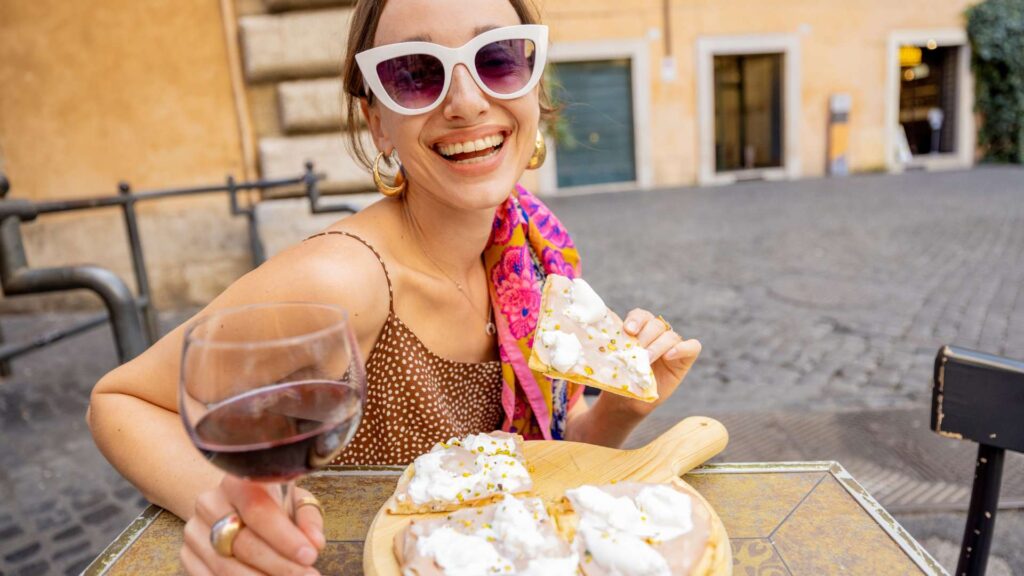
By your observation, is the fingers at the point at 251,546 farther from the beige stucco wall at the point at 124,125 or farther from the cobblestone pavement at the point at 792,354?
the beige stucco wall at the point at 124,125

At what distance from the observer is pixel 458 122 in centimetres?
144

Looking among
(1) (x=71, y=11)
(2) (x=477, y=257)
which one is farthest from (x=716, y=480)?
(1) (x=71, y=11)

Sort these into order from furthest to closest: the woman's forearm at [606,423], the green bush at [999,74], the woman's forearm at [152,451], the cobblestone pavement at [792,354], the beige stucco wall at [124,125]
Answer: the green bush at [999,74], the beige stucco wall at [124,125], the cobblestone pavement at [792,354], the woman's forearm at [606,423], the woman's forearm at [152,451]

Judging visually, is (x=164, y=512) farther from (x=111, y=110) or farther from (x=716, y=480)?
(x=111, y=110)

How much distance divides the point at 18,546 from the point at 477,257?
7.42ft

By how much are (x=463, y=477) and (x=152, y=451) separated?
537mm

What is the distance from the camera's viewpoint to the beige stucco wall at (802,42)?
15.2 metres

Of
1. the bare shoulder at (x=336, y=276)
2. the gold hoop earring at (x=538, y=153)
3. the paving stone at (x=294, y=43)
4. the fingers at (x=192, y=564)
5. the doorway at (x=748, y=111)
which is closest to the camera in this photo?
the fingers at (x=192, y=564)

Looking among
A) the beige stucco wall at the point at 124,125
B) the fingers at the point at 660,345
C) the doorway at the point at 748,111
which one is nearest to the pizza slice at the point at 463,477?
the fingers at the point at 660,345

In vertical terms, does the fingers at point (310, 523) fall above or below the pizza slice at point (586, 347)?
below

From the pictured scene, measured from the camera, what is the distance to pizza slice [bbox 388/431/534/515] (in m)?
1.04

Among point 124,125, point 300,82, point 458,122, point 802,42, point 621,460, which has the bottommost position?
point 621,460

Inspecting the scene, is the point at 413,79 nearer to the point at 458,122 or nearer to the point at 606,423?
the point at 458,122

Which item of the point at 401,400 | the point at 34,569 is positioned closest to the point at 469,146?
the point at 401,400
